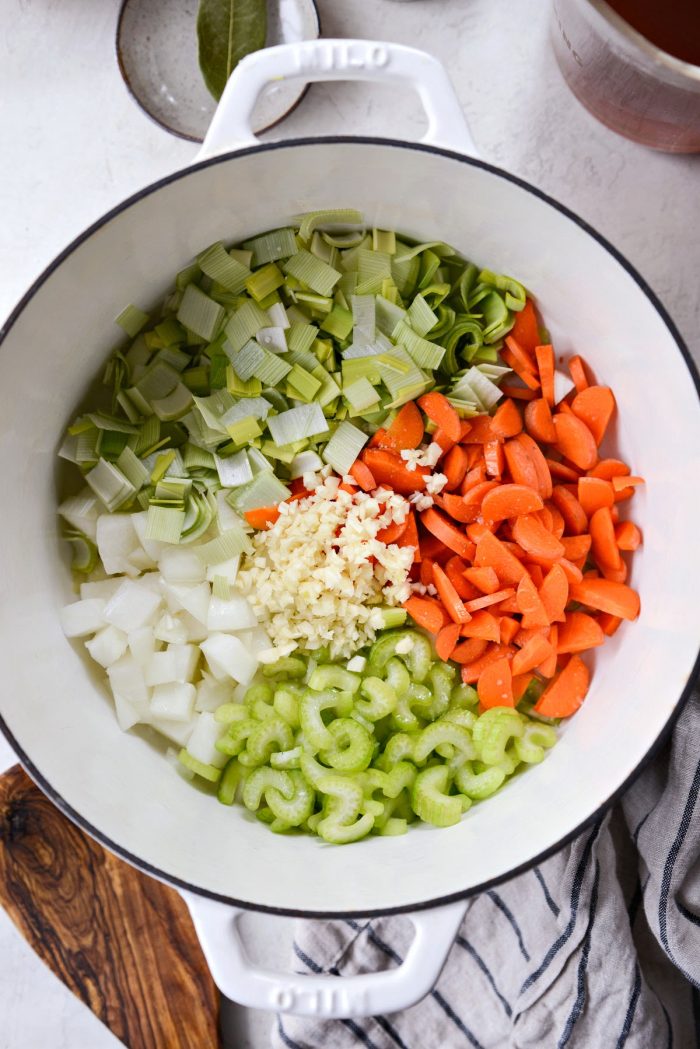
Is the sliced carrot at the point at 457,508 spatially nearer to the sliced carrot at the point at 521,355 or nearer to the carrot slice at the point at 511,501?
the carrot slice at the point at 511,501

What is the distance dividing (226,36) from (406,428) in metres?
0.64

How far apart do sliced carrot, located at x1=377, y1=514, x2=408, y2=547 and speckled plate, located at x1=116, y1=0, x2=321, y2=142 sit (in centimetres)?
66

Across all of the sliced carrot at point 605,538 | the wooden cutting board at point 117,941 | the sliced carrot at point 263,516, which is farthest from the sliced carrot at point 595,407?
the wooden cutting board at point 117,941

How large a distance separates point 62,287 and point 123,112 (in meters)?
0.45

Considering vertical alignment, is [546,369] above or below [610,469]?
above

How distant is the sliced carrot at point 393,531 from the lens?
125 centimetres

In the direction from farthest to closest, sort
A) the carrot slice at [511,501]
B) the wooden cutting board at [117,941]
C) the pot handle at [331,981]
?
the wooden cutting board at [117,941]
the carrot slice at [511,501]
the pot handle at [331,981]

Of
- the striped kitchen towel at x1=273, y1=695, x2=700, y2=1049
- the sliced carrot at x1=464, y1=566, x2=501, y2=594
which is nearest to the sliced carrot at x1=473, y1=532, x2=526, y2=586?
the sliced carrot at x1=464, y1=566, x2=501, y2=594

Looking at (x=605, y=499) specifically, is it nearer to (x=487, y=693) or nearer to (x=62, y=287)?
(x=487, y=693)

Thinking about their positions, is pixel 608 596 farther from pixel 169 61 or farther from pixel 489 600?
Answer: pixel 169 61

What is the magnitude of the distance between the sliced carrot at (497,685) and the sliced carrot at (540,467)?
25 centimetres

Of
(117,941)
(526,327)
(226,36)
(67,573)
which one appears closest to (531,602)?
(526,327)

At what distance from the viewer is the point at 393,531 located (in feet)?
4.11

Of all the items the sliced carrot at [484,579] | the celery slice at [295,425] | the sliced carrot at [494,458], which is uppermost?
the celery slice at [295,425]
